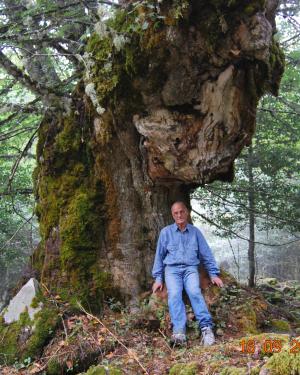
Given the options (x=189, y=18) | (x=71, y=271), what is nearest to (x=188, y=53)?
(x=189, y=18)

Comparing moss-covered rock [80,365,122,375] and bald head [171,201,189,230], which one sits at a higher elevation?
bald head [171,201,189,230]

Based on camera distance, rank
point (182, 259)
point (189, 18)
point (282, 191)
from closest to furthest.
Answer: point (189, 18)
point (182, 259)
point (282, 191)

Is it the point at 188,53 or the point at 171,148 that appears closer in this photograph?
the point at 188,53

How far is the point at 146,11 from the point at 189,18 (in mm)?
505

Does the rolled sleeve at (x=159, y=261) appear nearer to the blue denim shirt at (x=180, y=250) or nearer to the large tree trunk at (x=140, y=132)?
the blue denim shirt at (x=180, y=250)

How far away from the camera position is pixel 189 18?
173 inches

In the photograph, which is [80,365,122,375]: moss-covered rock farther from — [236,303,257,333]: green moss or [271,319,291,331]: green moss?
[271,319,291,331]: green moss

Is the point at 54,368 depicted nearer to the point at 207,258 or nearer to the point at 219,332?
the point at 219,332

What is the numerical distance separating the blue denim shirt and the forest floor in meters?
0.62

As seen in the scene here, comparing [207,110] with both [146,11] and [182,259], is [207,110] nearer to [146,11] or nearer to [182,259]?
[146,11]

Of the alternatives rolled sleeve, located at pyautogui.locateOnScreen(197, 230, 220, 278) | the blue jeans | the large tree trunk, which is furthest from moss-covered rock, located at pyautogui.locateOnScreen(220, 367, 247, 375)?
the large tree trunk

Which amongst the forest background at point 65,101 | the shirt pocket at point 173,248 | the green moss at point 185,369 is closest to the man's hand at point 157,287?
the shirt pocket at point 173,248

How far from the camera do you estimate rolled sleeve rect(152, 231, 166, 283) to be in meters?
5.30

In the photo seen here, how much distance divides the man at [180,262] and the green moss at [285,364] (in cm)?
245
